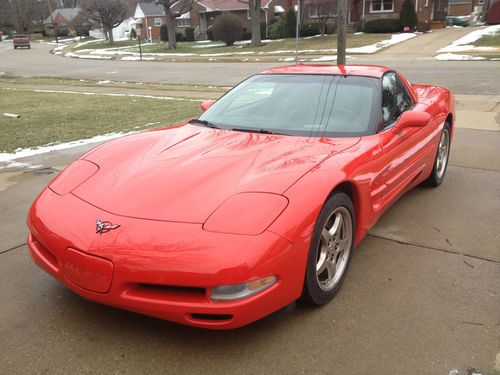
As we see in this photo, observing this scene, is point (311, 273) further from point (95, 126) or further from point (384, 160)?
point (95, 126)

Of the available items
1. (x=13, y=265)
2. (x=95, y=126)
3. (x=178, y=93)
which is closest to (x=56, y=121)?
(x=95, y=126)

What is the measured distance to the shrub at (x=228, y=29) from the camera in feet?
125

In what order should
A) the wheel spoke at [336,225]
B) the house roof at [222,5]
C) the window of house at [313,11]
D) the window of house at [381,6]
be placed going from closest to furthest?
the wheel spoke at [336,225], the window of house at [313,11], the window of house at [381,6], the house roof at [222,5]

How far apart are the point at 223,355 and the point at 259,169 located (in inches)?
41.6

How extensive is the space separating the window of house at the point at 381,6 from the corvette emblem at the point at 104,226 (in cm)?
3993

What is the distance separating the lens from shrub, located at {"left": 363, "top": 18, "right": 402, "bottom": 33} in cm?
3531

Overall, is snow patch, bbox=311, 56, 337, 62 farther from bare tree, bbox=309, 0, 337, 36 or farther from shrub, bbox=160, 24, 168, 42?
shrub, bbox=160, 24, 168, 42

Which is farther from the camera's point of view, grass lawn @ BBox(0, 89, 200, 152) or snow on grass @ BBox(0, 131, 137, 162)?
grass lawn @ BBox(0, 89, 200, 152)

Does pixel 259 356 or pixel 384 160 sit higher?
pixel 384 160

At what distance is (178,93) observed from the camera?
→ 13.5 meters

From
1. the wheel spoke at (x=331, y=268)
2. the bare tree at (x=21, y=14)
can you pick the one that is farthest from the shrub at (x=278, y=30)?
the bare tree at (x=21, y=14)

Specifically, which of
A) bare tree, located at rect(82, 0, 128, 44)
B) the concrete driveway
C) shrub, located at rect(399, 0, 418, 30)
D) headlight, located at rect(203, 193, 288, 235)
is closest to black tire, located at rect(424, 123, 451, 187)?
the concrete driveway

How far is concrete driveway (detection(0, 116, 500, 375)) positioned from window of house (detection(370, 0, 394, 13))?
3845cm

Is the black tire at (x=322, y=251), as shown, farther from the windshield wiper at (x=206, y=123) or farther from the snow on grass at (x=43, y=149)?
the snow on grass at (x=43, y=149)
